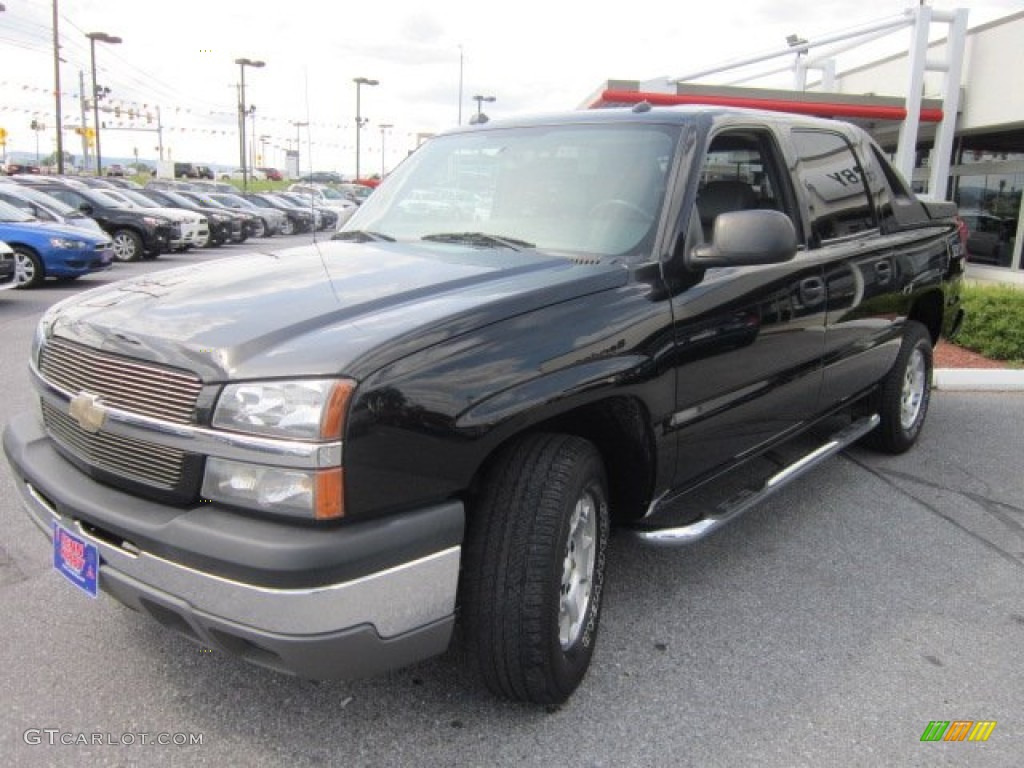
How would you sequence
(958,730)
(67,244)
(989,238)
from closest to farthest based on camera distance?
(958,730)
(67,244)
(989,238)

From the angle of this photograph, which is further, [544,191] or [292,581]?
[544,191]

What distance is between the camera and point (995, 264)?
16.4 m

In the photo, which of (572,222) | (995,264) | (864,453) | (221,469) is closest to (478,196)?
(572,222)

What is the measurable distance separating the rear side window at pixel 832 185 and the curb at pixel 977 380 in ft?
11.1

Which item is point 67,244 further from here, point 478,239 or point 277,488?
point 277,488

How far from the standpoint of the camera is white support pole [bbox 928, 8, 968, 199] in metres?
15.4

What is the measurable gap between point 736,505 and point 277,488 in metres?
2.01

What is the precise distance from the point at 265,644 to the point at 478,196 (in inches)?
84.2

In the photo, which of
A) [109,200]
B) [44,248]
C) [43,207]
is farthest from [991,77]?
[109,200]

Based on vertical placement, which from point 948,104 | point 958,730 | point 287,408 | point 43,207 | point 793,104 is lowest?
point 958,730

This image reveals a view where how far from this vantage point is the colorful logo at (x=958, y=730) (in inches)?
106

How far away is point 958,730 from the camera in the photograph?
2721 mm

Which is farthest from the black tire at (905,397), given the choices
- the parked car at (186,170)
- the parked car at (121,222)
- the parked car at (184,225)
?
the parked car at (186,170)

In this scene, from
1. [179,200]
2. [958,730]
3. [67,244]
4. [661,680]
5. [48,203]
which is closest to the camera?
[958,730]
